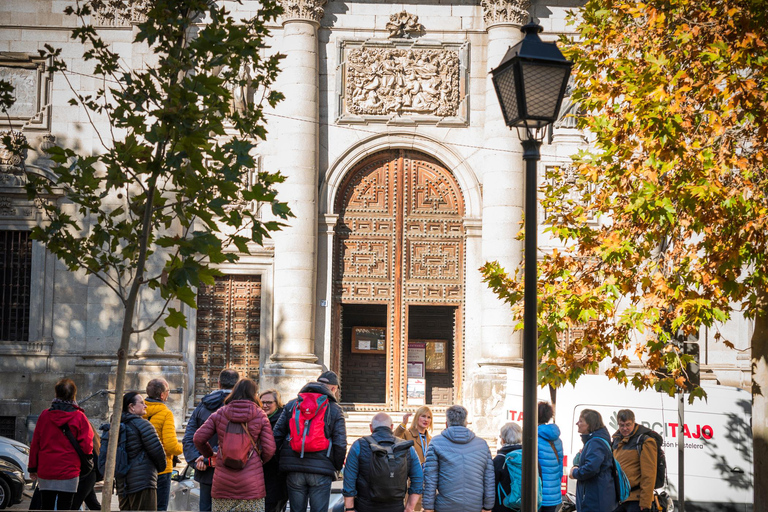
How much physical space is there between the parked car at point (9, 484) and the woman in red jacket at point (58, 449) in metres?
5.35

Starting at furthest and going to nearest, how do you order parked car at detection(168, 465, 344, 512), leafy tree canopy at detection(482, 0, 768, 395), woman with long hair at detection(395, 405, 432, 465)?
1. parked car at detection(168, 465, 344, 512)
2. woman with long hair at detection(395, 405, 432, 465)
3. leafy tree canopy at detection(482, 0, 768, 395)

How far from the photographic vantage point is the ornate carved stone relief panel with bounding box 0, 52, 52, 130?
20094mm

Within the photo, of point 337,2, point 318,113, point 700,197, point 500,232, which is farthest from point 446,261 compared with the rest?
point 700,197

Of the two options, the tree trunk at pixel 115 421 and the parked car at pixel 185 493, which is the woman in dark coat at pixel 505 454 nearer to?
the parked car at pixel 185 493

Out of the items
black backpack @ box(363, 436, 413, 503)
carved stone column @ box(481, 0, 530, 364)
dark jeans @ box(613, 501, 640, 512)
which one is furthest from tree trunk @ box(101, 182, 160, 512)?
carved stone column @ box(481, 0, 530, 364)

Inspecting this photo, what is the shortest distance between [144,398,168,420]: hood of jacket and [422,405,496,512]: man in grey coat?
10.1 ft

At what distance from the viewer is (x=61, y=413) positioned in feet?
30.3

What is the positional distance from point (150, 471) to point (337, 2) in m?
14.6

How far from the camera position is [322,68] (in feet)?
68.1

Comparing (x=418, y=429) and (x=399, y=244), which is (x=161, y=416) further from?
(x=399, y=244)

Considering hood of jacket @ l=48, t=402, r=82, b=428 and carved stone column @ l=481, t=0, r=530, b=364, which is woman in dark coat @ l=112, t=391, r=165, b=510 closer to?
hood of jacket @ l=48, t=402, r=82, b=428

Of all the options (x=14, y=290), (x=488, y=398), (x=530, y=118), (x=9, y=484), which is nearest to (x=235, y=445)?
(x=530, y=118)

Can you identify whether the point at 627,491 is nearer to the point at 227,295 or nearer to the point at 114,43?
the point at 227,295

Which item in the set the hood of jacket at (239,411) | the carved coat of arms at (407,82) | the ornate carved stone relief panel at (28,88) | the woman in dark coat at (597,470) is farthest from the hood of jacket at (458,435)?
the ornate carved stone relief panel at (28,88)
